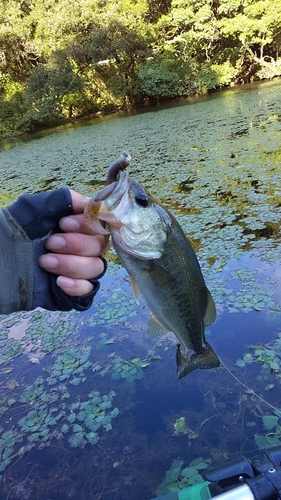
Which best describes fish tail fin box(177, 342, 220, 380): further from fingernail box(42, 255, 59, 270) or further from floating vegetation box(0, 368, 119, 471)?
floating vegetation box(0, 368, 119, 471)

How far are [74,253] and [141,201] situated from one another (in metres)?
0.33

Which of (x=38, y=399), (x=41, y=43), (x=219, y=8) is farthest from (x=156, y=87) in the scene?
(x=38, y=399)

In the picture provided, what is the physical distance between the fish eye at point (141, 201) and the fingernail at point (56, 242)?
0.33 metres

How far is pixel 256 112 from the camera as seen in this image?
40.8 ft

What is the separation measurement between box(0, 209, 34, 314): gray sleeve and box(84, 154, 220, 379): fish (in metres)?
0.31

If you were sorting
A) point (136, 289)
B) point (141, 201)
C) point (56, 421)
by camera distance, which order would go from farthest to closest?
point (56, 421), point (136, 289), point (141, 201)

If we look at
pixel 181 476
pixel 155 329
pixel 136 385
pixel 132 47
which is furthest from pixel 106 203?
pixel 132 47

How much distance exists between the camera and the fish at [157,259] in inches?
54.7

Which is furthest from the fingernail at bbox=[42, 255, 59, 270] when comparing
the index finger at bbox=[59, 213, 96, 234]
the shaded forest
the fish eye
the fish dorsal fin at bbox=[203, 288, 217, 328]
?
the shaded forest

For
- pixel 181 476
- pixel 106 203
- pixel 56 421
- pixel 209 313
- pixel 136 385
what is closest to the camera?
pixel 106 203

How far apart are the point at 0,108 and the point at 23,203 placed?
92.9ft

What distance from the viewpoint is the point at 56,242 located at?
4.90ft

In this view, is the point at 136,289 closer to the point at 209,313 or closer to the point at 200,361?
the point at 209,313

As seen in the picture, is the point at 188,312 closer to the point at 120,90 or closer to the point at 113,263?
the point at 113,263
